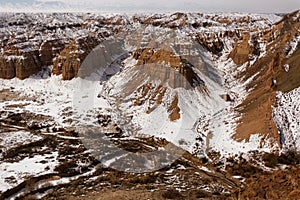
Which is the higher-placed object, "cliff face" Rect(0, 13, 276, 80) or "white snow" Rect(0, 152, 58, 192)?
"cliff face" Rect(0, 13, 276, 80)

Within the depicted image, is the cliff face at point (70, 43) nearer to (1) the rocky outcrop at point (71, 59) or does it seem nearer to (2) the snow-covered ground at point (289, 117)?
(1) the rocky outcrop at point (71, 59)

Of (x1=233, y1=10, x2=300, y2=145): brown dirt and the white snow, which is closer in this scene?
the white snow

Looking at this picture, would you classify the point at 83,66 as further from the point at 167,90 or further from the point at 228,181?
the point at 228,181

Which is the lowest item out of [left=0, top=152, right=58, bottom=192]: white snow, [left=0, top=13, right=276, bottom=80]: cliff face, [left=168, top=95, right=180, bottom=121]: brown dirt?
[left=0, top=152, right=58, bottom=192]: white snow

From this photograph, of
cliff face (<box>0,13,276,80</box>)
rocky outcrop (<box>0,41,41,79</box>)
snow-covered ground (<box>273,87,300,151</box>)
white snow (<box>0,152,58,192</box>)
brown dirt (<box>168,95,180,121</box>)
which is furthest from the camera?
rocky outcrop (<box>0,41,41,79</box>)

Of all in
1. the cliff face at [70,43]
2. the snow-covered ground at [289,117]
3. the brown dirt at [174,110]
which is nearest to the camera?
the snow-covered ground at [289,117]

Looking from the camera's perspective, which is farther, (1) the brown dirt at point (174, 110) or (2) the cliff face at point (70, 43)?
(2) the cliff face at point (70, 43)

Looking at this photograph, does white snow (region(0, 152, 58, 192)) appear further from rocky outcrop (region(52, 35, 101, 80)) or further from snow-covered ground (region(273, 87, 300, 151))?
rocky outcrop (region(52, 35, 101, 80))

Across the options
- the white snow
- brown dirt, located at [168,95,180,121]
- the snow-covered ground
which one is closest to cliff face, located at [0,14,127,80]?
brown dirt, located at [168,95,180,121]

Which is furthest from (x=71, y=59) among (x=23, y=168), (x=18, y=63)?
(x=23, y=168)

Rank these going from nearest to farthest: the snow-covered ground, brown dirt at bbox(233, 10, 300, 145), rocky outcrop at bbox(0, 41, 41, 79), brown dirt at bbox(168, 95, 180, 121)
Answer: the snow-covered ground
brown dirt at bbox(233, 10, 300, 145)
brown dirt at bbox(168, 95, 180, 121)
rocky outcrop at bbox(0, 41, 41, 79)

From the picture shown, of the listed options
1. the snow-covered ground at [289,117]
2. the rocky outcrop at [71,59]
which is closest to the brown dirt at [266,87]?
the snow-covered ground at [289,117]
